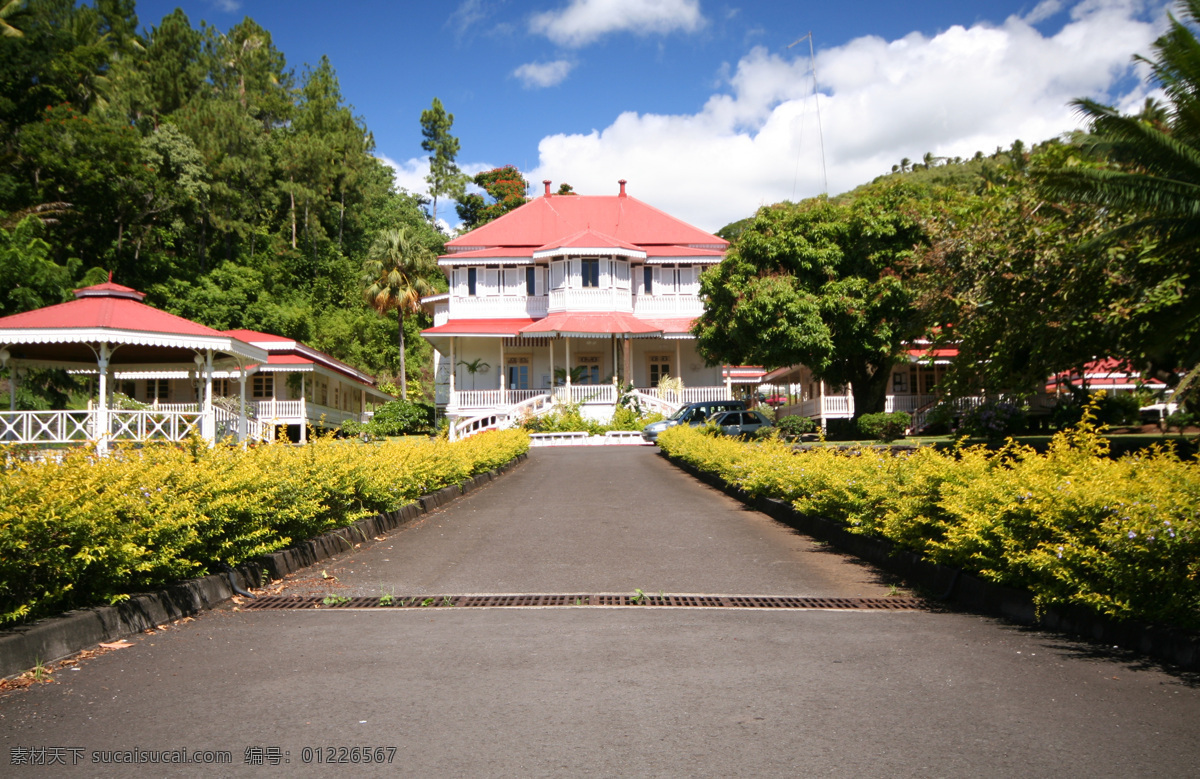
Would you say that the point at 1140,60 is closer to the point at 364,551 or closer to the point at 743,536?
the point at 743,536

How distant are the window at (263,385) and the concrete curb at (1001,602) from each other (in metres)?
31.7

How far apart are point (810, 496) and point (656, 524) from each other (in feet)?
7.12

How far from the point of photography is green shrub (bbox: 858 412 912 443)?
104ft

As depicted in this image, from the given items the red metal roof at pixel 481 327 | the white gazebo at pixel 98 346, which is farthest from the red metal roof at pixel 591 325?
the white gazebo at pixel 98 346

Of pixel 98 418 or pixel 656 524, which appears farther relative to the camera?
pixel 98 418

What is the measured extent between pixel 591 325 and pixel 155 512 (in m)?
32.5

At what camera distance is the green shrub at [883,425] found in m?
31.6

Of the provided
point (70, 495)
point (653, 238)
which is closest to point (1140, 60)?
point (70, 495)

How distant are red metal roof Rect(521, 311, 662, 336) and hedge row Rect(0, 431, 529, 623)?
88.3ft

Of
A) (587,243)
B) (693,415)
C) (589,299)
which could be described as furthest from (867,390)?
(587,243)

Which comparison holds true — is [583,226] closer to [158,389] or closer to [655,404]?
[655,404]

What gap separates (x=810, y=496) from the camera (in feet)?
40.4

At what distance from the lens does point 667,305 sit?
43.9 metres

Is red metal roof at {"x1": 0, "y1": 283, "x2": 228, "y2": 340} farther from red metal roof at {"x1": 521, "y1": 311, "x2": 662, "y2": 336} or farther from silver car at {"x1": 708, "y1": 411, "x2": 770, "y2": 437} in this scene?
red metal roof at {"x1": 521, "y1": 311, "x2": 662, "y2": 336}
